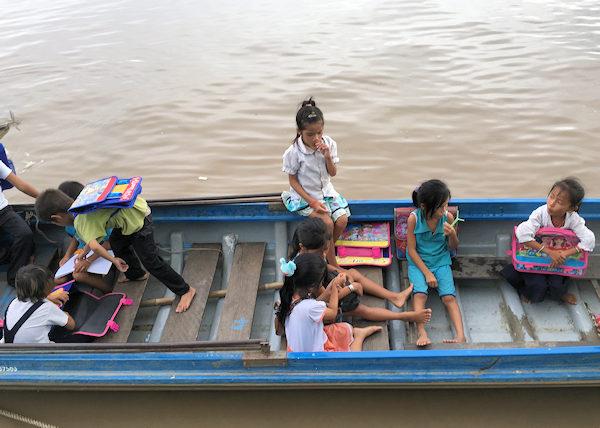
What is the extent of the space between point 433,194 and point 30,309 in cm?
280

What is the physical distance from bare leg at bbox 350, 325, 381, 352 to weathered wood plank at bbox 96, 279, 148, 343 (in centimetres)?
165

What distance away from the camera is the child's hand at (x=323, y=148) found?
11.7 feet

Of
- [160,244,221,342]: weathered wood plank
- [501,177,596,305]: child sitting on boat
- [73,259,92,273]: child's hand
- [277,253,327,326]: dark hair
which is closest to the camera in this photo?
[277,253,327,326]: dark hair

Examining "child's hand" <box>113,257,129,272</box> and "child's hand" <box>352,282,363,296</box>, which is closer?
"child's hand" <box>352,282,363,296</box>

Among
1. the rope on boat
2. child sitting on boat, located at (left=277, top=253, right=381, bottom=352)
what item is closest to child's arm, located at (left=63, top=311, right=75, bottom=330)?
the rope on boat

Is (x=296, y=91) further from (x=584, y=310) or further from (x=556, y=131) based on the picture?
(x=584, y=310)

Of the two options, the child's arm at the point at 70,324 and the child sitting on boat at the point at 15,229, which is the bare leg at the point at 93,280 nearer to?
the child's arm at the point at 70,324

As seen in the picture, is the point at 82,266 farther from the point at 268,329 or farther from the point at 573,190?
the point at 573,190

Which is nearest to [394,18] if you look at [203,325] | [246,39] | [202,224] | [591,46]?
[246,39]

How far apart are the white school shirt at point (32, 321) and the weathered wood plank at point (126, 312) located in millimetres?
391

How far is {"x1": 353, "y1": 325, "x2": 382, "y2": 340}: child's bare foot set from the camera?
324 centimetres

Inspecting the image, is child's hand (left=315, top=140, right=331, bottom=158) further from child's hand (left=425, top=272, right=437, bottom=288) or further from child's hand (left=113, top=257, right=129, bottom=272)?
child's hand (left=113, top=257, right=129, bottom=272)

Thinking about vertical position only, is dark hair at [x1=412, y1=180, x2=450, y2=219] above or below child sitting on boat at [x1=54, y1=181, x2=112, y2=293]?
above

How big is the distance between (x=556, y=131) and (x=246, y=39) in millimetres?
7195
